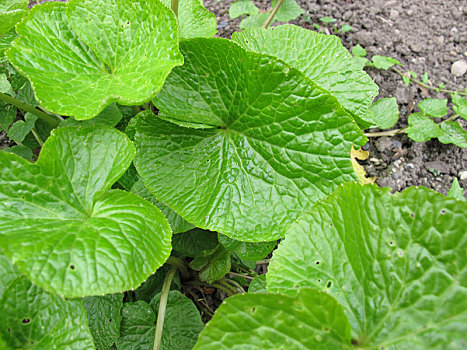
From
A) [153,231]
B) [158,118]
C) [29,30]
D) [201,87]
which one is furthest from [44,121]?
[153,231]

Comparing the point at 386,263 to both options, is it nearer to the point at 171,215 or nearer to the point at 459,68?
the point at 171,215

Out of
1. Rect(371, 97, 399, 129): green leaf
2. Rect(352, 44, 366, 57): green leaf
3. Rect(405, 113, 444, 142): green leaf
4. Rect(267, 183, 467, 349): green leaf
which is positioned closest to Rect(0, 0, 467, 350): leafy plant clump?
Rect(267, 183, 467, 349): green leaf

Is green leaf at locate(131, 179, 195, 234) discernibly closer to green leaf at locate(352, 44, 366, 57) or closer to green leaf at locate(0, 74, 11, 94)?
green leaf at locate(0, 74, 11, 94)

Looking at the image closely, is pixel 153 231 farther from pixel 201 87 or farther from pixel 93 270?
pixel 201 87

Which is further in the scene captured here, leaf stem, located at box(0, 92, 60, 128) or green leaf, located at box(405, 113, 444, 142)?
green leaf, located at box(405, 113, 444, 142)

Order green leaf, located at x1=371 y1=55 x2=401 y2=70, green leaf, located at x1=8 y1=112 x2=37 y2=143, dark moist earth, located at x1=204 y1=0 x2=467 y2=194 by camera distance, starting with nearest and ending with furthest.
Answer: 1. green leaf, located at x1=8 y1=112 x2=37 y2=143
2. dark moist earth, located at x1=204 y1=0 x2=467 y2=194
3. green leaf, located at x1=371 y1=55 x2=401 y2=70

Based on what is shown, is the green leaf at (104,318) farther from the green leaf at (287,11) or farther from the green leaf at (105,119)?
the green leaf at (287,11)

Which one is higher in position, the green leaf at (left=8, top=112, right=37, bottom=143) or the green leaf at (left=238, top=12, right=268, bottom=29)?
the green leaf at (left=238, top=12, right=268, bottom=29)

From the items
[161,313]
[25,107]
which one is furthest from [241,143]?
[25,107]

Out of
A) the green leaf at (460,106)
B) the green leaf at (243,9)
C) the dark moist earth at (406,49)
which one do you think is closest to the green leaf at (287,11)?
the green leaf at (243,9)
